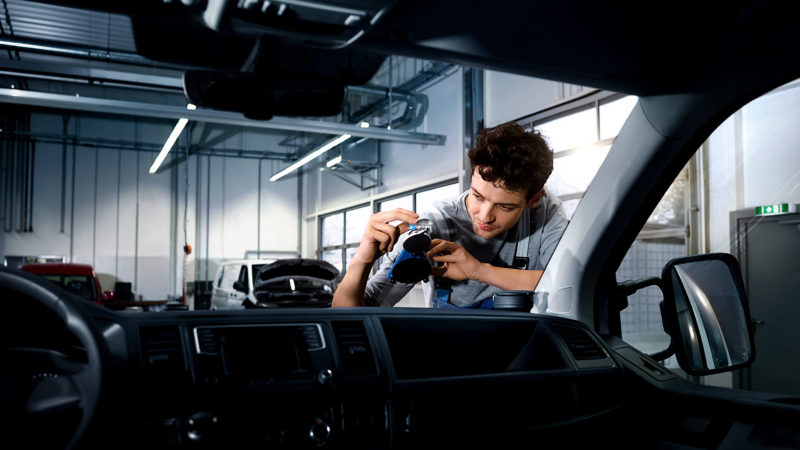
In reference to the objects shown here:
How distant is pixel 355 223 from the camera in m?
13.7

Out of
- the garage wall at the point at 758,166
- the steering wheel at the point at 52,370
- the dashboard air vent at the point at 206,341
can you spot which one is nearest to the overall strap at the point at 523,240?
the garage wall at the point at 758,166

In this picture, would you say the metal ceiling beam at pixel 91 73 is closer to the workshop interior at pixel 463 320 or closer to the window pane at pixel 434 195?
the window pane at pixel 434 195

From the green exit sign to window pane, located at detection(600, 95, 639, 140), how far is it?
7.10ft

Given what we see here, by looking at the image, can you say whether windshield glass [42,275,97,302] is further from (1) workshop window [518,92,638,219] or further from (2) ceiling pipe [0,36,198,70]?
(1) workshop window [518,92,638,219]

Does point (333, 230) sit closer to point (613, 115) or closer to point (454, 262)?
point (613, 115)

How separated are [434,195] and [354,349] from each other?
898cm

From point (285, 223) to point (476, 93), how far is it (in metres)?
9.29

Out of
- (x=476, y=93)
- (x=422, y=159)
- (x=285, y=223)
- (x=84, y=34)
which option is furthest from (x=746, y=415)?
(x=285, y=223)

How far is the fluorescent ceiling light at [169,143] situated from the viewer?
33.0 feet

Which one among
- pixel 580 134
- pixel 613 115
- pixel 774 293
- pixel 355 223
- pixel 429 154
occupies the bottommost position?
pixel 774 293

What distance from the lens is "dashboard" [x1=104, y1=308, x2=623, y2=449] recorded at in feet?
3.44

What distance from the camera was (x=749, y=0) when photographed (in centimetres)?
122

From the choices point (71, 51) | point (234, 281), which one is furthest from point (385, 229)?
point (71, 51)

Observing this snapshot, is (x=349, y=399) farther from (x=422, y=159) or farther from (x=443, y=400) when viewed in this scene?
(x=422, y=159)
